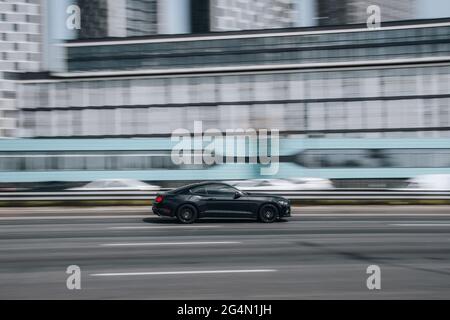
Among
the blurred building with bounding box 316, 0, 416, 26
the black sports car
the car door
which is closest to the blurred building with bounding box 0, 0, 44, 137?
the blurred building with bounding box 316, 0, 416, 26

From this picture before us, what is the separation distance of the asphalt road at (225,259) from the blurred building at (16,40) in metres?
86.8

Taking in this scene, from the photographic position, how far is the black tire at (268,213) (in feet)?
57.3

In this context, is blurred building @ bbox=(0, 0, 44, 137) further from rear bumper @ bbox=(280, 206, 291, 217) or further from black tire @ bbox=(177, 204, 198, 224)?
rear bumper @ bbox=(280, 206, 291, 217)

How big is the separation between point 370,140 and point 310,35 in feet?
140

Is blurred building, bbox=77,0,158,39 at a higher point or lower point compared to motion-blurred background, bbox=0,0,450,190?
higher

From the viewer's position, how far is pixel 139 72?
2972 inches

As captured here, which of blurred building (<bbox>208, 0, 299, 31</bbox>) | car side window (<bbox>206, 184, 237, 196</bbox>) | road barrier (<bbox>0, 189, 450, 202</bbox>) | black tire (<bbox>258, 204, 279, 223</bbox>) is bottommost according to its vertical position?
road barrier (<bbox>0, 189, 450, 202</bbox>)

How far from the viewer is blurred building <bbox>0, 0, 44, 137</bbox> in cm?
9781

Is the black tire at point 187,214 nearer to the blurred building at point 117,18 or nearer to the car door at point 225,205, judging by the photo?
the car door at point 225,205

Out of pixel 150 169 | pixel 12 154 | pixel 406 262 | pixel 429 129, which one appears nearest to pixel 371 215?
pixel 406 262

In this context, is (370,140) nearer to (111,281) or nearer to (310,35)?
(111,281)

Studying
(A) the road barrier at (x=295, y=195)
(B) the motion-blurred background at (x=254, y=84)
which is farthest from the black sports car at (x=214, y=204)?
(B) the motion-blurred background at (x=254, y=84)

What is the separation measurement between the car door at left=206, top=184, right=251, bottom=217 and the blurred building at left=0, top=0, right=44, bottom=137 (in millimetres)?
87776

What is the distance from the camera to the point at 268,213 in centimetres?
1753
